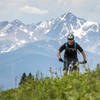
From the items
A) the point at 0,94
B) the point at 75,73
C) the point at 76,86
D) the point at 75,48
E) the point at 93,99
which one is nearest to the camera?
the point at 93,99

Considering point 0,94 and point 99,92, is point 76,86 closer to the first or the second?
point 99,92

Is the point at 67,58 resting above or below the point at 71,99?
above

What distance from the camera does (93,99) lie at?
335 cm

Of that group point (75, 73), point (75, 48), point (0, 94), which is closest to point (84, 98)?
point (0, 94)

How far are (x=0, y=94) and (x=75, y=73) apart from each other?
2345 mm

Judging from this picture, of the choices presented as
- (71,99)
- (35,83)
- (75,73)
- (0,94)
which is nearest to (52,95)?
(71,99)

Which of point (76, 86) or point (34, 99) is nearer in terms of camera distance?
point (34, 99)

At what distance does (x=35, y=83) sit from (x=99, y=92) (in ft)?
7.58

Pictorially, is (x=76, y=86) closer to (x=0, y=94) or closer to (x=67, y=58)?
(x=0, y=94)

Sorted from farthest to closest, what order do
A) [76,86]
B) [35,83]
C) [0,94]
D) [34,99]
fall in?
[35,83] → [0,94] → [76,86] → [34,99]

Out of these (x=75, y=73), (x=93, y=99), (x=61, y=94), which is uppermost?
(x=75, y=73)

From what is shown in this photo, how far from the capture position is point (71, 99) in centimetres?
364

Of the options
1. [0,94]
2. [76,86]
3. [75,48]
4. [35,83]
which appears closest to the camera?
[76,86]

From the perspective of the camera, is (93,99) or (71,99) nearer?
(93,99)
